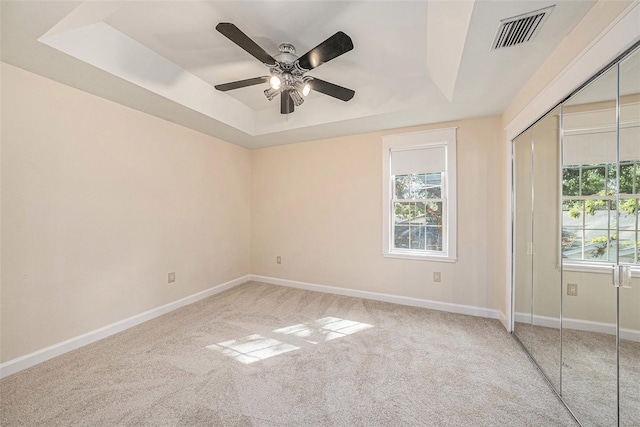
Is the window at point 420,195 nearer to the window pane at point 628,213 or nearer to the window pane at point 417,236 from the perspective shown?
the window pane at point 417,236

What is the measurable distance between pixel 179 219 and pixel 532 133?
13.0ft

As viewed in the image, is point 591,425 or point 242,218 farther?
point 242,218

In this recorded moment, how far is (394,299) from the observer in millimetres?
3330

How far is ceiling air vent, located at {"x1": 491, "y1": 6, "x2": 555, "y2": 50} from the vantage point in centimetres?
135

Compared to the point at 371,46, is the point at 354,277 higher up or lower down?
lower down

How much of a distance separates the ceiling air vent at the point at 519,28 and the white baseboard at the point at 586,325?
5.55 feet

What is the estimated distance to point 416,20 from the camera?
1.83m

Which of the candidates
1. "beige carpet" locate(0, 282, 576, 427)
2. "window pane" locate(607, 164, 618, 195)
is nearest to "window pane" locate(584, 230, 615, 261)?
"window pane" locate(607, 164, 618, 195)

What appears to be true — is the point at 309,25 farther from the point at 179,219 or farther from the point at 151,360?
the point at 151,360

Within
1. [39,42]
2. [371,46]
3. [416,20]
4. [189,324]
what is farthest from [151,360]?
[416,20]

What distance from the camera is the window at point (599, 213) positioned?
114cm

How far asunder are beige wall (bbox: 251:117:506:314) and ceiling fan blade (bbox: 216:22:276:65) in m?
1.98

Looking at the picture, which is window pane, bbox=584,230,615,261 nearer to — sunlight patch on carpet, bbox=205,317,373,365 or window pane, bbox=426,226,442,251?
window pane, bbox=426,226,442,251

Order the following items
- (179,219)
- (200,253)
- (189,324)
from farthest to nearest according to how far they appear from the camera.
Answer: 1. (200,253)
2. (179,219)
3. (189,324)
